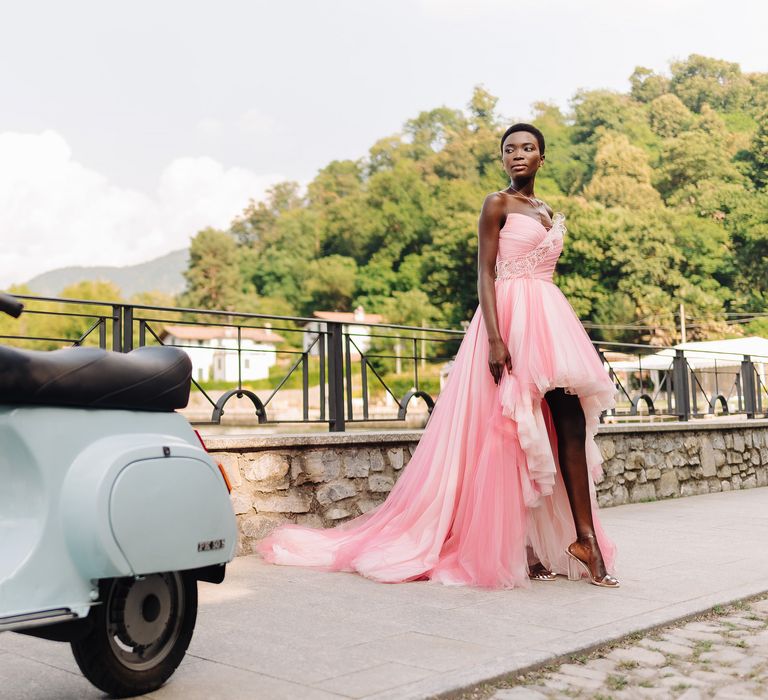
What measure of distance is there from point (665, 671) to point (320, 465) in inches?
132

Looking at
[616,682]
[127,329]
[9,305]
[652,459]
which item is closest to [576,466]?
[616,682]

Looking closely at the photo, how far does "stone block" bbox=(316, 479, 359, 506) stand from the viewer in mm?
6191

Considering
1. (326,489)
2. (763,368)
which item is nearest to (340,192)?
(763,368)

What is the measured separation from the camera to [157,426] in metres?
2.88

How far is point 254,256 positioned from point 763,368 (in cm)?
8409

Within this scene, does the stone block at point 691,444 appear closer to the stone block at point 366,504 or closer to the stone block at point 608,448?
the stone block at point 608,448

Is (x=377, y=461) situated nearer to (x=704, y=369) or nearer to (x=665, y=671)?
(x=665, y=671)

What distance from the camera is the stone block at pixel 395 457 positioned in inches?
262

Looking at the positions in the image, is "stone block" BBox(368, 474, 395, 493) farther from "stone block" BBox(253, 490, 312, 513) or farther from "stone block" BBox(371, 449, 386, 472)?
"stone block" BBox(253, 490, 312, 513)

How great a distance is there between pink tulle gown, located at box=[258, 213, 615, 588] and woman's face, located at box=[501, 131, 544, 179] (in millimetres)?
283

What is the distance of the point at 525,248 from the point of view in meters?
4.98

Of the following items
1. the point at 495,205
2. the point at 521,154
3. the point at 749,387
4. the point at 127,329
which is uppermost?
the point at 521,154

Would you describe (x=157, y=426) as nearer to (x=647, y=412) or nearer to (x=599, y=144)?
(x=647, y=412)

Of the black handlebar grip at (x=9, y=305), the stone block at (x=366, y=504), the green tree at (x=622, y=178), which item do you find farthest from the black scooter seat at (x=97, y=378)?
the green tree at (x=622, y=178)
